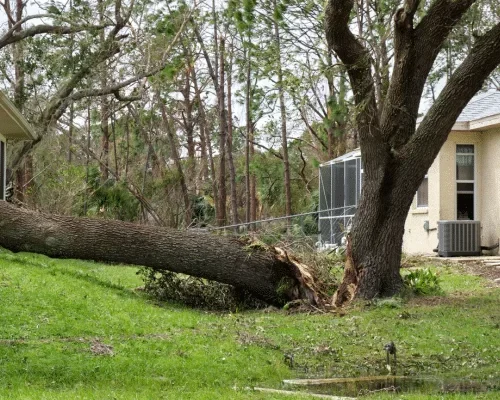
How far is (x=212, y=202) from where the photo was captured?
40125 mm

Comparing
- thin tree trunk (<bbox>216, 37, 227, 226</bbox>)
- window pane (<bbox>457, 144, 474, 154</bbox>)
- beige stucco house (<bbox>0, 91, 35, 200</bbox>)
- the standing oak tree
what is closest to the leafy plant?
the standing oak tree

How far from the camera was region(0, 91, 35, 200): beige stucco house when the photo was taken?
21.4 metres

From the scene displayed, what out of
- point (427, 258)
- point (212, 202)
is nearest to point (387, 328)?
point (427, 258)

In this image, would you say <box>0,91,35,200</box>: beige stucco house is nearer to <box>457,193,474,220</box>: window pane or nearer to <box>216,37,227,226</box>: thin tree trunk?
<box>216,37,227,226</box>: thin tree trunk

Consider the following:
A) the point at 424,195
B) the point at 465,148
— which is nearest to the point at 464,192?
the point at 465,148

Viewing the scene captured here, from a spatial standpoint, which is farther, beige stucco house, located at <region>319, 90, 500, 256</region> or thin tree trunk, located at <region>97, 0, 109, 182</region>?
thin tree trunk, located at <region>97, 0, 109, 182</region>

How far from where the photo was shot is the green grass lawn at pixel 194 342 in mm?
8672

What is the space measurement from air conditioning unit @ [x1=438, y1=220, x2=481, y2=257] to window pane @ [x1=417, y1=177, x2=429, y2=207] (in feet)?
5.62

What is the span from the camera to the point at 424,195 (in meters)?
24.2

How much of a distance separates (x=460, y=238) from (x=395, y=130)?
8548mm

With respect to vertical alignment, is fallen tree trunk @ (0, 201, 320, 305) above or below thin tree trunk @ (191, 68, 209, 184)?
below

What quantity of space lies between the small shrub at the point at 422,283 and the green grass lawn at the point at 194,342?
489 mm

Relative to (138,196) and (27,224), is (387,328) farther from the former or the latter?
(138,196)

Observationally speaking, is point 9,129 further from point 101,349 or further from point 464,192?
point 101,349
